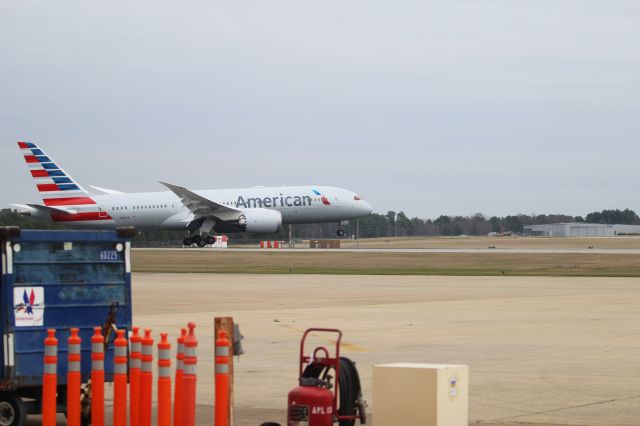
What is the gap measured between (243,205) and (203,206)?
321 cm

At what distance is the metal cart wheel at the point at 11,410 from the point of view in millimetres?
12001

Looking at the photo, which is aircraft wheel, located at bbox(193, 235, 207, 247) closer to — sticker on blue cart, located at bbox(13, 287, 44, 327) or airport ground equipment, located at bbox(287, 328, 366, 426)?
sticker on blue cart, located at bbox(13, 287, 44, 327)

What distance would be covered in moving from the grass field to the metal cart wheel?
38.2 metres

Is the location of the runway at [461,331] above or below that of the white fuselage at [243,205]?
below

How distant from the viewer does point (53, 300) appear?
40.6ft

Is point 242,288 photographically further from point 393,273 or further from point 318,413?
point 318,413

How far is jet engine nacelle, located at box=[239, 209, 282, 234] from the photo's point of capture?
78.9 m

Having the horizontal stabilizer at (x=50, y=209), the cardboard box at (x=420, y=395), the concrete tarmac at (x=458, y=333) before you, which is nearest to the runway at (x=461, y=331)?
the concrete tarmac at (x=458, y=333)

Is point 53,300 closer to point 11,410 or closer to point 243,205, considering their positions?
point 11,410

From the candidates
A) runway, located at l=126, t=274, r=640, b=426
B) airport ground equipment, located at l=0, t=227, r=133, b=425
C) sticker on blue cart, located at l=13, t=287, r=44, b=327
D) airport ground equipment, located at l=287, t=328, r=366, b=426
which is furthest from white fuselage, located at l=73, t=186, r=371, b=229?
airport ground equipment, located at l=287, t=328, r=366, b=426

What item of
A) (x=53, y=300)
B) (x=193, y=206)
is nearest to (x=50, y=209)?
(x=193, y=206)

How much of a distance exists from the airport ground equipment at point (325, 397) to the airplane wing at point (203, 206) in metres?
68.9

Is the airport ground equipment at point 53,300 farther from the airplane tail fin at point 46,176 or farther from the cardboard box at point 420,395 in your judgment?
the airplane tail fin at point 46,176

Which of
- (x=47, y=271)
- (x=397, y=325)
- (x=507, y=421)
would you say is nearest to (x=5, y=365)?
(x=47, y=271)
